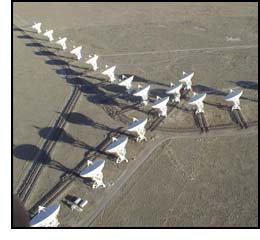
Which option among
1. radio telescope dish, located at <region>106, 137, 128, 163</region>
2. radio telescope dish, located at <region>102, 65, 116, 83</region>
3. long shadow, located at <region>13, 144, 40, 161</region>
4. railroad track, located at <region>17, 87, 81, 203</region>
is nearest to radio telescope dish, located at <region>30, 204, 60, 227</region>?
railroad track, located at <region>17, 87, 81, 203</region>

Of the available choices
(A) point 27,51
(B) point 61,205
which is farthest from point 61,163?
(A) point 27,51

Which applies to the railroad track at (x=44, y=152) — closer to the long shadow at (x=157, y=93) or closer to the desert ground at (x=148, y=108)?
the desert ground at (x=148, y=108)

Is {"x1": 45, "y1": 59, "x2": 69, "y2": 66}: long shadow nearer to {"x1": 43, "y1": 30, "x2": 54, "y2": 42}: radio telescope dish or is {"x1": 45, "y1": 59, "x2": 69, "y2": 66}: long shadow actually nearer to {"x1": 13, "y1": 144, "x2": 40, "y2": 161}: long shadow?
{"x1": 43, "y1": 30, "x2": 54, "y2": 42}: radio telescope dish

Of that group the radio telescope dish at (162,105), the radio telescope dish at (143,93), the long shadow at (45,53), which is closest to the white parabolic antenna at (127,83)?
the radio telescope dish at (143,93)

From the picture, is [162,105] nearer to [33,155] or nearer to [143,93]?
[143,93]

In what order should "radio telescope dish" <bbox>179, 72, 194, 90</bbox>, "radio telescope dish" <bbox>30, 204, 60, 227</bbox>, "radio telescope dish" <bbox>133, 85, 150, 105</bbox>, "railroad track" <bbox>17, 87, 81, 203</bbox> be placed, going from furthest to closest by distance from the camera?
"radio telescope dish" <bbox>179, 72, 194, 90</bbox> → "radio telescope dish" <bbox>133, 85, 150, 105</bbox> → "railroad track" <bbox>17, 87, 81, 203</bbox> → "radio telescope dish" <bbox>30, 204, 60, 227</bbox>

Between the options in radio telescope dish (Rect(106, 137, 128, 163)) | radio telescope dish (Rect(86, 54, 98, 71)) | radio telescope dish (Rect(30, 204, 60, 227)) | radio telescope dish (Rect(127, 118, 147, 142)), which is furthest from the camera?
radio telescope dish (Rect(86, 54, 98, 71))
